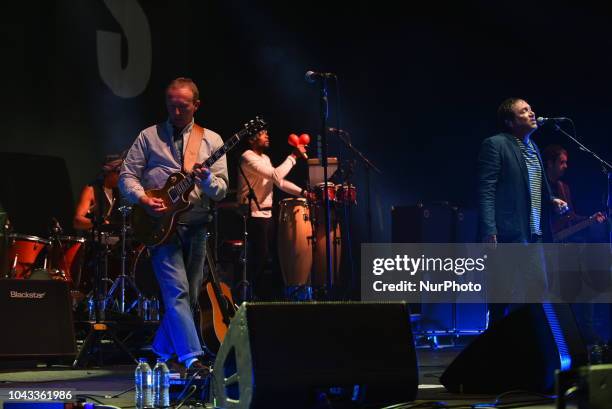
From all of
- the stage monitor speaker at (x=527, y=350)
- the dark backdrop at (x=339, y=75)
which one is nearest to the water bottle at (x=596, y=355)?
the stage monitor speaker at (x=527, y=350)

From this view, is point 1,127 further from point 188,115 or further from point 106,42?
point 188,115

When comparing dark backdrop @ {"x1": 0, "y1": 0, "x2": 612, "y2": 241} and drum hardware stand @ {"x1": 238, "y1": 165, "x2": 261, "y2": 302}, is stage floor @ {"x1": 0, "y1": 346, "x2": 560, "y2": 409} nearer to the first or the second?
drum hardware stand @ {"x1": 238, "y1": 165, "x2": 261, "y2": 302}

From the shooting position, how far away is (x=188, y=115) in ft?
20.3

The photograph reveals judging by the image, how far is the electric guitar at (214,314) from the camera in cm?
705

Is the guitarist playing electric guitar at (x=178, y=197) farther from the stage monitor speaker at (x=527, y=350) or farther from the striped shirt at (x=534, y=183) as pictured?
the striped shirt at (x=534, y=183)

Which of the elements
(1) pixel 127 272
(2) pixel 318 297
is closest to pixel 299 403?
(1) pixel 127 272

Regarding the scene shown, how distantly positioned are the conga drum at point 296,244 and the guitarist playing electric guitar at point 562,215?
10.8 feet

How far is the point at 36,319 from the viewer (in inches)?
241

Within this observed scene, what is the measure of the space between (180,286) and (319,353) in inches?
82.7

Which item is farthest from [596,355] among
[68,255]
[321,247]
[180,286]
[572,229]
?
[68,255]

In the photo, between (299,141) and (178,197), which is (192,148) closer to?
(178,197)

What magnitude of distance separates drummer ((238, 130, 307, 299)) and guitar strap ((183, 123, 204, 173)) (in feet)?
15.6

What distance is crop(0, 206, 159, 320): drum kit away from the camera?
28.0ft

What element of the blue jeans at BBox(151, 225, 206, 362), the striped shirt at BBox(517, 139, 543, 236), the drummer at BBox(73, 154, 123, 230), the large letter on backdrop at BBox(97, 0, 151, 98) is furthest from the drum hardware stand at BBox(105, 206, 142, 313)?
the striped shirt at BBox(517, 139, 543, 236)
